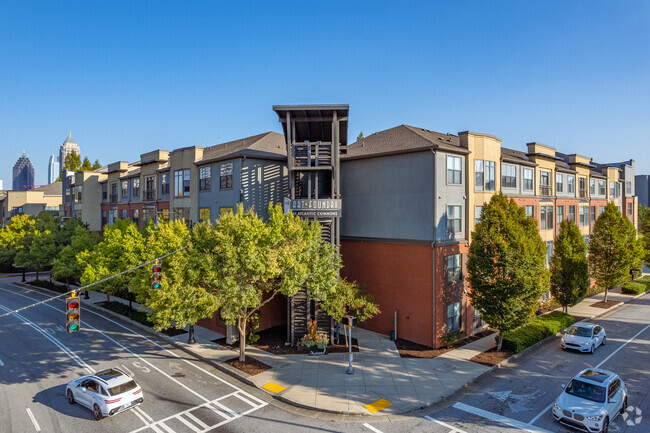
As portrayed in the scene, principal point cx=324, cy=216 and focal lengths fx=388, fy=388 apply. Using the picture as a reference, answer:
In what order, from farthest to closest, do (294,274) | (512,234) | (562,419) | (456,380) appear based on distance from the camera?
(512,234), (294,274), (456,380), (562,419)

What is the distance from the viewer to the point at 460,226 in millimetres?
27234

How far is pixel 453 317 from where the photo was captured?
26.6m

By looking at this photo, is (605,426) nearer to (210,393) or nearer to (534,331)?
(534,331)

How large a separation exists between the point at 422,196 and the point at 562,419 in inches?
564

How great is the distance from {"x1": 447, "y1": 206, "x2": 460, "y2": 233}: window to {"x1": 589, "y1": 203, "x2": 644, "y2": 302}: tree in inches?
838

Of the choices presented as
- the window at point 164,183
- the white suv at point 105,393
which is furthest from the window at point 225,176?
the white suv at point 105,393

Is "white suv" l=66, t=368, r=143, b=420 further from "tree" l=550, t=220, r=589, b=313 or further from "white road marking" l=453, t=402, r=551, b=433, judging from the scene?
"tree" l=550, t=220, r=589, b=313

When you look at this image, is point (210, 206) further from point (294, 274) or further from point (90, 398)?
point (90, 398)

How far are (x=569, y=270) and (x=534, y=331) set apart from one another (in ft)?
28.3

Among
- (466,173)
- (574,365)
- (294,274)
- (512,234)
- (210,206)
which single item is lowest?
(574,365)

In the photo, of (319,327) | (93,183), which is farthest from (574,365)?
(93,183)

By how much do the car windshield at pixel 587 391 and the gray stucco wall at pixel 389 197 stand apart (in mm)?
10966

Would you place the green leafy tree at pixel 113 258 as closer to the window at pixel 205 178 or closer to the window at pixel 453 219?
the window at pixel 205 178

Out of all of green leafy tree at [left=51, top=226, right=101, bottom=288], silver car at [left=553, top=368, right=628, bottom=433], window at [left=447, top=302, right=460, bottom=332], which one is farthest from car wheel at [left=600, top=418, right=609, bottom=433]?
green leafy tree at [left=51, top=226, right=101, bottom=288]
